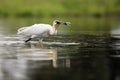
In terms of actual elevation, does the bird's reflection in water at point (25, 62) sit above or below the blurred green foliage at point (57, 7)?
below

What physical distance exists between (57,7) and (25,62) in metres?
44.2

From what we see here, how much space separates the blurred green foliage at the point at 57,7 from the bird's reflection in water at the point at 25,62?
3738 centimetres

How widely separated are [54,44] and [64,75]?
6.51m

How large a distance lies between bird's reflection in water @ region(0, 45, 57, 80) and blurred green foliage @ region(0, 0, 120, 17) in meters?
37.4

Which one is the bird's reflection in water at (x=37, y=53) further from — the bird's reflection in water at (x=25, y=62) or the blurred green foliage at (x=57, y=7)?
the blurred green foliage at (x=57, y=7)

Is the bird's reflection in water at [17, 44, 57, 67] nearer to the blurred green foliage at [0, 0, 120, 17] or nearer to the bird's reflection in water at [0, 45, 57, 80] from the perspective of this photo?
the bird's reflection in water at [0, 45, 57, 80]

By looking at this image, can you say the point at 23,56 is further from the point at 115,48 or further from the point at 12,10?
the point at 12,10

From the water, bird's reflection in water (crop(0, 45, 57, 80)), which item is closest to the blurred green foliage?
the water

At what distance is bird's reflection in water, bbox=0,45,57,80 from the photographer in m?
9.73

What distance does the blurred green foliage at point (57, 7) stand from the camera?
52.0 m

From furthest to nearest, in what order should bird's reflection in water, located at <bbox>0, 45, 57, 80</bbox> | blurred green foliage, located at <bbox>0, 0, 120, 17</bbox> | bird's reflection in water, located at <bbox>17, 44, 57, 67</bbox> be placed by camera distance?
blurred green foliage, located at <bbox>0, 0, 120, 17</bbox>
bird's reflection in water, located at <bbox>17, 44, 57, 67</bbox>
bird's reflection in water, located at <bbox>0, 45, 57, 80</bbox>

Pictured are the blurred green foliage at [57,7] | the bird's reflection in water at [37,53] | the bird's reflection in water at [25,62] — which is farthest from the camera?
the blurred green foliage at [57,7]

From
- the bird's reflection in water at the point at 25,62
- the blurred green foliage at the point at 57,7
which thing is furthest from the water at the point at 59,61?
the blurred green foliage at the point at 57,7

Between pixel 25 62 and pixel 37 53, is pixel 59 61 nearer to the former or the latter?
pixel 25 62
